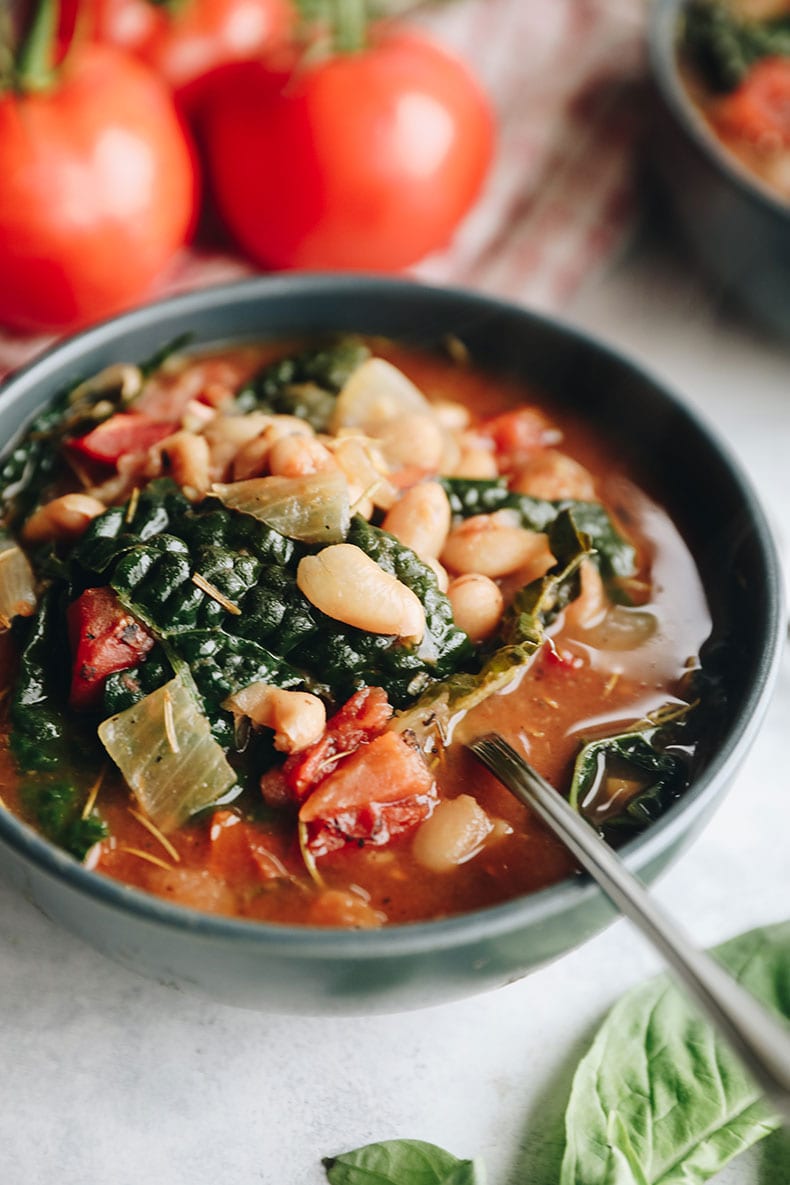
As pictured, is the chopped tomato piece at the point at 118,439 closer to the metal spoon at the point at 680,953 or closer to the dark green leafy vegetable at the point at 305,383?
the dark green leafy vegetable at the point at 305,383

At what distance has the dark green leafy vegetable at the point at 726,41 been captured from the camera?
4.00 meters

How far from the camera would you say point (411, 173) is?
3.57 meters

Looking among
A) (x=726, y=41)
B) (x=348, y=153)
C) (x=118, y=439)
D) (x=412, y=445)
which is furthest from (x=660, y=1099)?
(x=726, y=41)

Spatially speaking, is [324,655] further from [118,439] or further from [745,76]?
[745,76]

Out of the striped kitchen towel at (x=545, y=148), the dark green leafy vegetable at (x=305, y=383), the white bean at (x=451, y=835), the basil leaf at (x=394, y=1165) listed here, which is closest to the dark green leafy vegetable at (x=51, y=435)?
the dark green leafy vegetable at (x=305, y=383)

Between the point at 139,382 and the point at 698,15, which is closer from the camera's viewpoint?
the point at 139,382

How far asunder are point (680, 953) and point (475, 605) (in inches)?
31.9

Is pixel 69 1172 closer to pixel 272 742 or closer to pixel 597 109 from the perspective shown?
pixel 272 742

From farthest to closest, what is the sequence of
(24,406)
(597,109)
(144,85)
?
(597,109) → (144,85) → (24,406)

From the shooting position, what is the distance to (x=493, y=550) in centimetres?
245

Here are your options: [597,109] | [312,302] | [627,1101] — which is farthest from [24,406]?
[597,109]

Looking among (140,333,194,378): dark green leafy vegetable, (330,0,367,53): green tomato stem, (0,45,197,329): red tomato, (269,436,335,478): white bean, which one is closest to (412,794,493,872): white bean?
(269,436,335,478): white bean

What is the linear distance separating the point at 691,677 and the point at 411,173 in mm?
1835

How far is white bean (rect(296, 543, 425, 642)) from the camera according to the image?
2.17 meters
